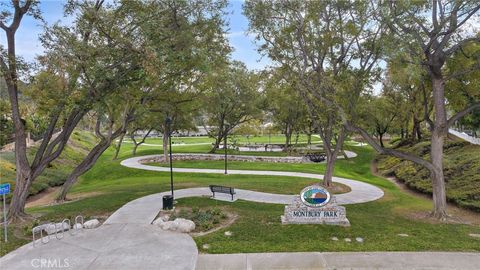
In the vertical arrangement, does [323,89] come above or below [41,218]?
above

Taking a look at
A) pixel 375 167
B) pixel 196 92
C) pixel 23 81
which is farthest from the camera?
pixel 375 167

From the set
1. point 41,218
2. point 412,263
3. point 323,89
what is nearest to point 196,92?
point 323,89

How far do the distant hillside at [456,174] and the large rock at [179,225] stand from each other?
13.7 metres

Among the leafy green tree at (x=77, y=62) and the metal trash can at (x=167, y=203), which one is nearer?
the leafy green tree at (x=77, y=62)

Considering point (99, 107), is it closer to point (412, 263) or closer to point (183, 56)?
point (183, 56)

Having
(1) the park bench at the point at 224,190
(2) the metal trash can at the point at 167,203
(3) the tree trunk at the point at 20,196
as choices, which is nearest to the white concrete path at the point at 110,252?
(2) the metal trash can at the point at 167,203

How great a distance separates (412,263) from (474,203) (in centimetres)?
1021

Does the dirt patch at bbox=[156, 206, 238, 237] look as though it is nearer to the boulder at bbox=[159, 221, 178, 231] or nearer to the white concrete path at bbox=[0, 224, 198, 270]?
the boulder at bbox=[159, 221, 178, 231]

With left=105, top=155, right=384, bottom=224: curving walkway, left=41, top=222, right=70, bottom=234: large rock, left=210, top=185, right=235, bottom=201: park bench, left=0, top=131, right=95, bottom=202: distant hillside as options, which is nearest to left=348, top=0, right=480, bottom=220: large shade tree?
left=105, top=155, right=384, bottom=224: curving walkway

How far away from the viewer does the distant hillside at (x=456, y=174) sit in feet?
53.4

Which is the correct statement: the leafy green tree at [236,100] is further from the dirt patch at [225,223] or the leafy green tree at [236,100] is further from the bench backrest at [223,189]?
the dirt patch at [225,223]

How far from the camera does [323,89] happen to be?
51.6 feet

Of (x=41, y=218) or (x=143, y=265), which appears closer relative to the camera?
(x=143, y=265)

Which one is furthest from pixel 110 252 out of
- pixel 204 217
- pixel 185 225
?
pixel 204 217
